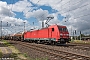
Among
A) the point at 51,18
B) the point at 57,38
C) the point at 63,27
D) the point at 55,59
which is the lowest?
the point at 55,59

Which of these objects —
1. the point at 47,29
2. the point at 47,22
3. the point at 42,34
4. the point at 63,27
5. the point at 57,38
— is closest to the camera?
the point at 57,38

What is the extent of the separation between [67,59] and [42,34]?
59.6ft

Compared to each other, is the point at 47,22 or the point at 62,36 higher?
the point at 47,22

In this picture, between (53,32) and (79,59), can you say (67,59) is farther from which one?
(53,32)

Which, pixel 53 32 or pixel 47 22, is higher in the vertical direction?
pixel 47 22

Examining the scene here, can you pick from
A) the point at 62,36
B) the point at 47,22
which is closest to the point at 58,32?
the point at 62,36

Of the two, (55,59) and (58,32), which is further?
(58,32)

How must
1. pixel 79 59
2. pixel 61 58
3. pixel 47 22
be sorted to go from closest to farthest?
pixel 79 59, pixel 61 58, pixel 47 22

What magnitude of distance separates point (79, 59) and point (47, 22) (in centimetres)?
2083

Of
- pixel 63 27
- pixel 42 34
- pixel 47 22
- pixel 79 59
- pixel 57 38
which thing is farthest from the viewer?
pixel 47 22

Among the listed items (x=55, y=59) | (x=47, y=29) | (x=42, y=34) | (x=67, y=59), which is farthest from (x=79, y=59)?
(x=42, y=34)

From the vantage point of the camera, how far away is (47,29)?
27203 mm

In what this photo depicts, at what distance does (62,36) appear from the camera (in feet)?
78.4

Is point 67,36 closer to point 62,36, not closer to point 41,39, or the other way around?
point 62,36
